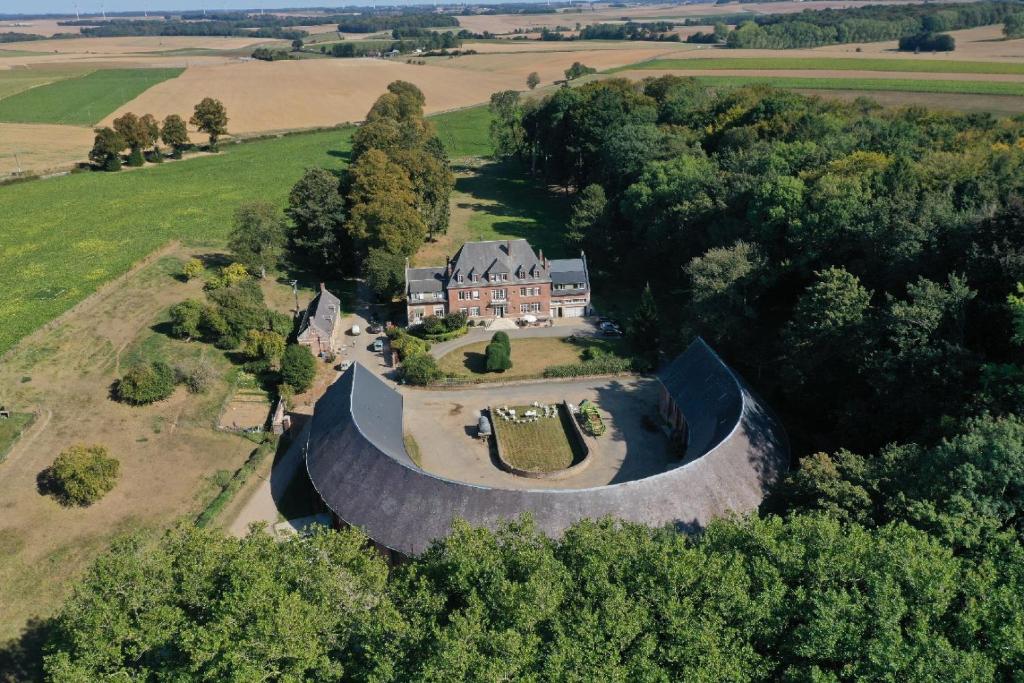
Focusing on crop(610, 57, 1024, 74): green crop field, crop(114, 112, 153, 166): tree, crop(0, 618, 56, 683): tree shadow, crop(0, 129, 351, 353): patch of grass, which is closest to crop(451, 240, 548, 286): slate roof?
crop(0, 129, 351, 353): patch of grass

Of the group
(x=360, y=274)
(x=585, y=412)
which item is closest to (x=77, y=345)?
(x=360, y=274)

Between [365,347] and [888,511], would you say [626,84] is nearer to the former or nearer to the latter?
[365,347]

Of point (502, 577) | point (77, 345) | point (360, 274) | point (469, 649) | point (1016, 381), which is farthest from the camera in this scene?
point (360, 274)

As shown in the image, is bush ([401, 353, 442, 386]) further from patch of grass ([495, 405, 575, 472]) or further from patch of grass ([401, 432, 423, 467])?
patch of grass ([495, 405, 575, 472])

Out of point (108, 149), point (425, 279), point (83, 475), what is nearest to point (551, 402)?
point (425, 279)

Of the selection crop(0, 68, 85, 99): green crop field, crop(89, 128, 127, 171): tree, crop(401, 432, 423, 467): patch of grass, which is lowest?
crop(401, 432, 423, 467): patch of grass

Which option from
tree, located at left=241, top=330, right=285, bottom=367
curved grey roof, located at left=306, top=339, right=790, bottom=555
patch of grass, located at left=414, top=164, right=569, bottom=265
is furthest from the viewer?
patch of grass, located at left=414, top=164, right=569, bottom=265
